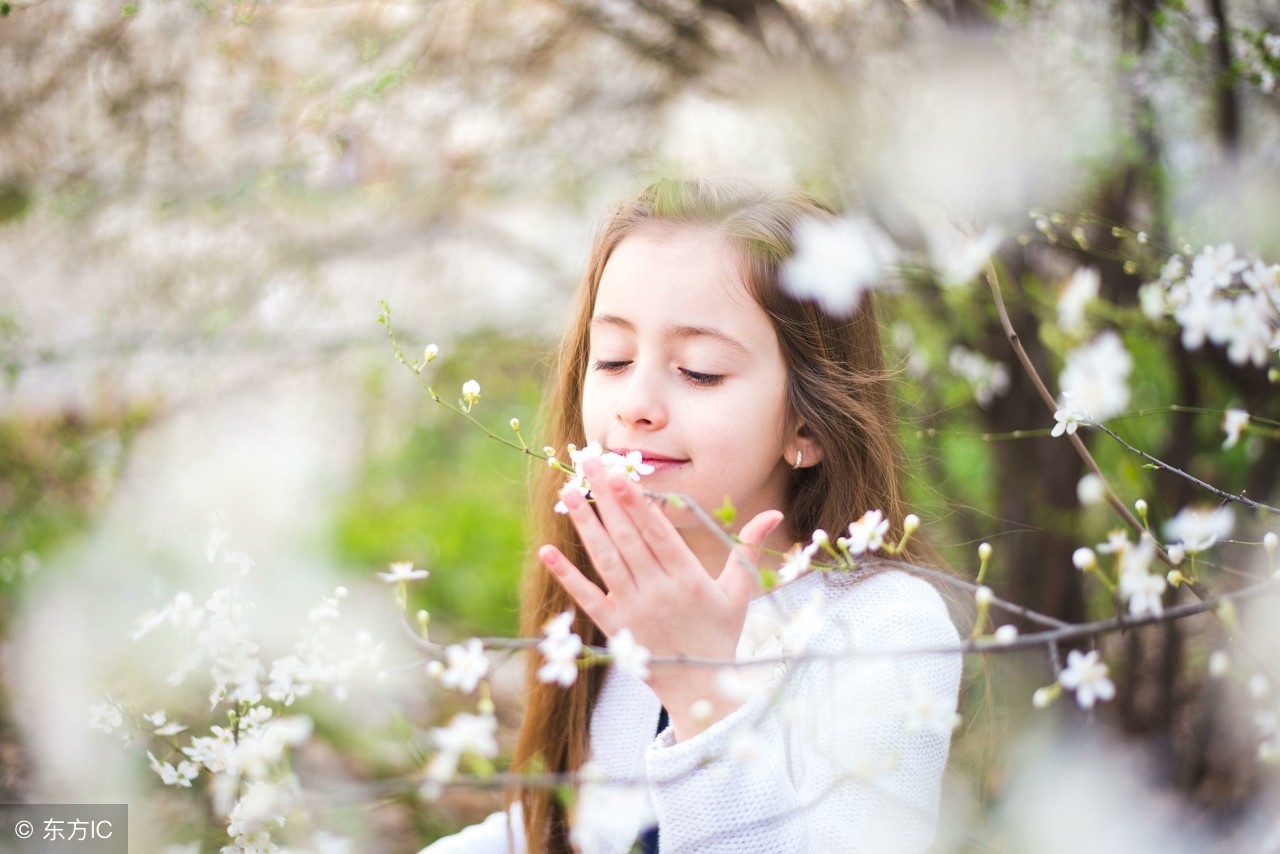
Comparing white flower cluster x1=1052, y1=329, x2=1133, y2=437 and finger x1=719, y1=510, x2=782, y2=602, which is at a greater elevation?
white flower cluster x1=1052, y1=329, x2=1133, y2=437

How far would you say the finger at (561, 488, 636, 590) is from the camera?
3.13 feet

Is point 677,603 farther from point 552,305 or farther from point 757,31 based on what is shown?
point 552,305

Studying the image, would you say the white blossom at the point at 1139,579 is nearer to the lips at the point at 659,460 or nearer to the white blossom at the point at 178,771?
the lips at the point at 659,460

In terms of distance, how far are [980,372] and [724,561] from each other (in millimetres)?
1065

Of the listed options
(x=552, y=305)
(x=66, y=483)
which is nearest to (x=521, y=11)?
(x=552, y=305)

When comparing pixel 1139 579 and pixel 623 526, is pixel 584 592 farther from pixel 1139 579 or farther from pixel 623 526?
pixel 1139 579

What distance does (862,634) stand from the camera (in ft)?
4.03

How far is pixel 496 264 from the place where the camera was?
Result: 9.21 feet

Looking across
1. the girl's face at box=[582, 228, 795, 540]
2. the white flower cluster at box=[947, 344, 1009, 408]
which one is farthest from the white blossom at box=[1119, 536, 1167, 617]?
the white flower cluster at box=[947, 344, 1009, 408]

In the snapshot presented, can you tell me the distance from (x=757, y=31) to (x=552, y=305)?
956mm

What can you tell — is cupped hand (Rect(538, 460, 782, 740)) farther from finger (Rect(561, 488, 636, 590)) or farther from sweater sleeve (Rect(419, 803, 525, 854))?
sweater sleeve (Rect(419, 803, 525, 854))

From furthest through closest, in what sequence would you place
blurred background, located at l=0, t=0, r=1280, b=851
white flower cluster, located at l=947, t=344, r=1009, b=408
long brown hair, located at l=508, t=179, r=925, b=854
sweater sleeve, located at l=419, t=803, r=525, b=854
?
white flower cluster, located at l=947, t=344, r=1009, b=408
blurred background, located at l=0, t=0, r=1280, b=851
sweater sleeve, located at l=419, t=803, r=525, b=854
long brown hair, located at l=508, t=179, r=925, b=854

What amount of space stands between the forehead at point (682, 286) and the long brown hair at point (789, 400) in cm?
3

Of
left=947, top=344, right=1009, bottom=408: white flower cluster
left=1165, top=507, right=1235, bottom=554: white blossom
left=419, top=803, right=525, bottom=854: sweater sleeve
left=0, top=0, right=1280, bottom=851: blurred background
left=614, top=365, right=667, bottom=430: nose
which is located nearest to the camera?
left=1165, top=507, right=1235, bottom=554: white blossom
